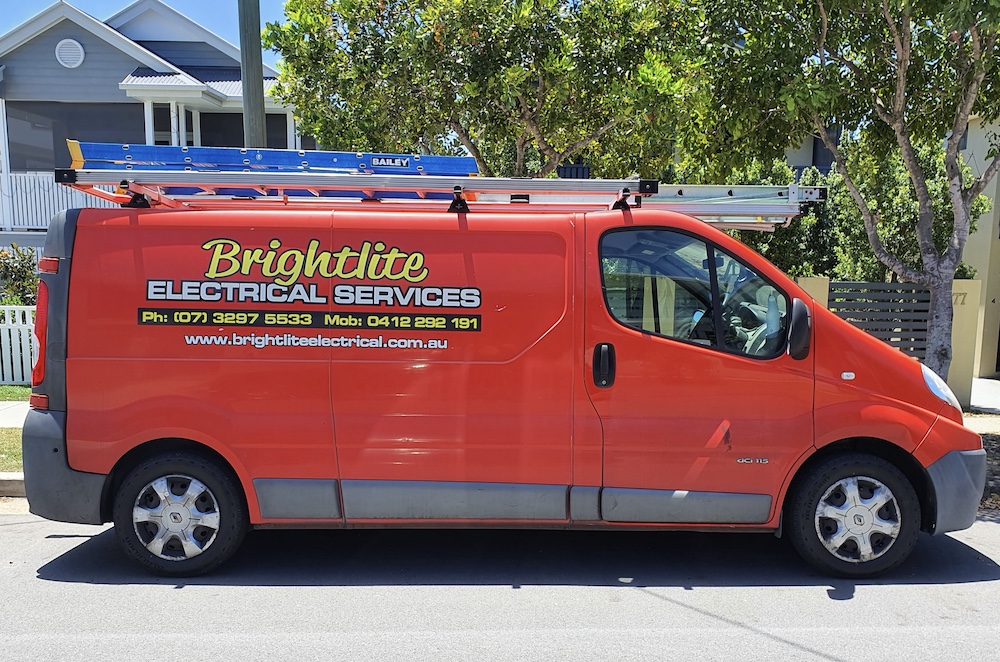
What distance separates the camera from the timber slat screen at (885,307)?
9.91 m

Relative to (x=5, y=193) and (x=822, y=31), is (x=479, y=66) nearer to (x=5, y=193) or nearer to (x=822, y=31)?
(x=822, y=31)

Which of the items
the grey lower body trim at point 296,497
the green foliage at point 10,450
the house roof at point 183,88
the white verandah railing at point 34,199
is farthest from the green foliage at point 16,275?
the grey lower body trim at point 296,497

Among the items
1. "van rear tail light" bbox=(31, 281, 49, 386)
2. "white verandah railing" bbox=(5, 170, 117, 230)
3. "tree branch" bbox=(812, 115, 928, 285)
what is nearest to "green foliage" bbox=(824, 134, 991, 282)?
"tree branch" bbox=(812, 115, 928, 285)

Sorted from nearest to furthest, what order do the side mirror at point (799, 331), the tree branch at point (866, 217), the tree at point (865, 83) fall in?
the side mirror at point (799, 331)
the tree at point (865, 83)
the tree branch at point (866, 217)

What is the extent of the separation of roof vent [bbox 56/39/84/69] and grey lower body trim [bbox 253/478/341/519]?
51.0 feet

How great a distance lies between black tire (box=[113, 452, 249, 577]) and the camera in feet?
14.5

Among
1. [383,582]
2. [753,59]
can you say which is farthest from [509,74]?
[383,582]

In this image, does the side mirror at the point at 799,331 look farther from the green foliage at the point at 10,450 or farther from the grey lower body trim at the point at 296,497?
the green foliage at the point at 10,450

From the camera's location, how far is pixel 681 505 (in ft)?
14.5

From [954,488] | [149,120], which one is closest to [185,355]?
[954,488]

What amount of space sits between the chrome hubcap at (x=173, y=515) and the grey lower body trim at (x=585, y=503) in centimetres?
214

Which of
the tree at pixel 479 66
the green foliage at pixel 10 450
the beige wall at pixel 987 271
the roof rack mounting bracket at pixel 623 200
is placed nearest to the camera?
the roof rack mounting bracket at pixel 623 200

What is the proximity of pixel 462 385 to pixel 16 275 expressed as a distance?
11465mm

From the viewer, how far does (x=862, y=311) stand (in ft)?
32.5
